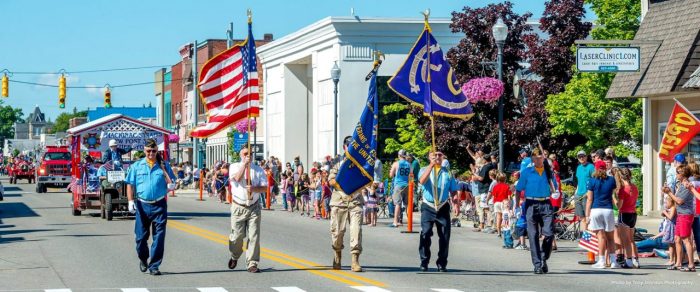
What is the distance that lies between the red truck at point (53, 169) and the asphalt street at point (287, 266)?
28771 millimetres

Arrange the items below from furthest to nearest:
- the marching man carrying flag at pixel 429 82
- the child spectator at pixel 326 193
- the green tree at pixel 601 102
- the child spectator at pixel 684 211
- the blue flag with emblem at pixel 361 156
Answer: the green tree at pixel 601 102 → the child spectator at pixel 326 193 → the marching man carrying flag at pixel 429 82 → the child spectator at pixel 684 211 → the blue flag with emblem at pixel 361 156

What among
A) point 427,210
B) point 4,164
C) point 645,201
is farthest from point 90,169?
point 4,164

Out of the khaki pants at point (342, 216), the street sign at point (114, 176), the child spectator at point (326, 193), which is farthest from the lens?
the child spectator at point (326, 193)

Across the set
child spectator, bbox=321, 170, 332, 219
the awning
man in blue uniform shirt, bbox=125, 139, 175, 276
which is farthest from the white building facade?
→ man in blue uniform shirt, bbox=125, 139, 175, 276

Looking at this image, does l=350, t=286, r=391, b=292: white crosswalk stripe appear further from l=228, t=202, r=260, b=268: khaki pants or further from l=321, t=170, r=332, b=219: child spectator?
l=321, t=170, r=332, b=219: child spectator

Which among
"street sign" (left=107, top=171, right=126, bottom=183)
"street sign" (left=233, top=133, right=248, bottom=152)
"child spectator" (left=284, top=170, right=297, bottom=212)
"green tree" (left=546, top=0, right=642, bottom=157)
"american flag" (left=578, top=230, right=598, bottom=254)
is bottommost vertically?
"american flag" (left=578, top=230, right=598, bottom=254)

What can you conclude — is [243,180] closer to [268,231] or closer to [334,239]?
[334,239]

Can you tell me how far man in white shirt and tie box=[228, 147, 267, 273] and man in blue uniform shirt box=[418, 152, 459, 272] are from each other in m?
2.39

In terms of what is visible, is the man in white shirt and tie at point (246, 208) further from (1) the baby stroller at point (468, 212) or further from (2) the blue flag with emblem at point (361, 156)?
(1) the baby stroller at point (468, 212)

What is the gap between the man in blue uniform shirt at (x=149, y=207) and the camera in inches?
668

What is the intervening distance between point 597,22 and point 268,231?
15.4 meters

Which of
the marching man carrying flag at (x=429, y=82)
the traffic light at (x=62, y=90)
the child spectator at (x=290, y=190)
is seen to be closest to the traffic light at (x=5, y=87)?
the traffic light at (x=62, y=90)

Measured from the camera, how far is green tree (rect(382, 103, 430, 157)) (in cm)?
4694

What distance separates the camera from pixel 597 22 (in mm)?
37562
